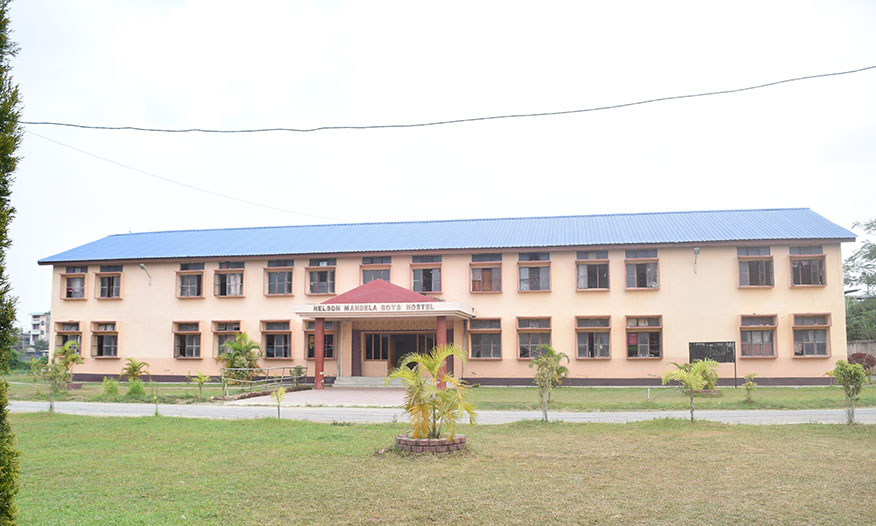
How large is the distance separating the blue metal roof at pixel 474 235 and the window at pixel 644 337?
357 cm

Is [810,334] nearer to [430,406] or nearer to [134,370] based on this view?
[430,406]

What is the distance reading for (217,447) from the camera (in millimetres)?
12547

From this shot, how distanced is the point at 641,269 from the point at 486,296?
7.11m

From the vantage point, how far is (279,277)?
120 feet

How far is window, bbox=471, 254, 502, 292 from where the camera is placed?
34156 mm

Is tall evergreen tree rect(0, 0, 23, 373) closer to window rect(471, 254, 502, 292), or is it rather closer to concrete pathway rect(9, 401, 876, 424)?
concrete pathway rect(9, 401, 876, 424)

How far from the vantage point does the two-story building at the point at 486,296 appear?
31.4 meters

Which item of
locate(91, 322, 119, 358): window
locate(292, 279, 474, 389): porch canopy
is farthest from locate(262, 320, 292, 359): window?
locate(91, 322, 119, 358): window

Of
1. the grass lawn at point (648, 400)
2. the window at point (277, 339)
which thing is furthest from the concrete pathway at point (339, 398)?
the window at point (277, 339)

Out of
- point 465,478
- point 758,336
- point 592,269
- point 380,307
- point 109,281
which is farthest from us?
point 109,281

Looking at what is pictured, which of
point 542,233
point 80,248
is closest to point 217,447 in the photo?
point 542,233

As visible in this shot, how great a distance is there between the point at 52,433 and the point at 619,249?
24.4m

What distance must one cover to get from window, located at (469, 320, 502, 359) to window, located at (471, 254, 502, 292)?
159 centimetres

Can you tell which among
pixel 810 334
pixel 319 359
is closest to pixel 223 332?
pixel 319 359
